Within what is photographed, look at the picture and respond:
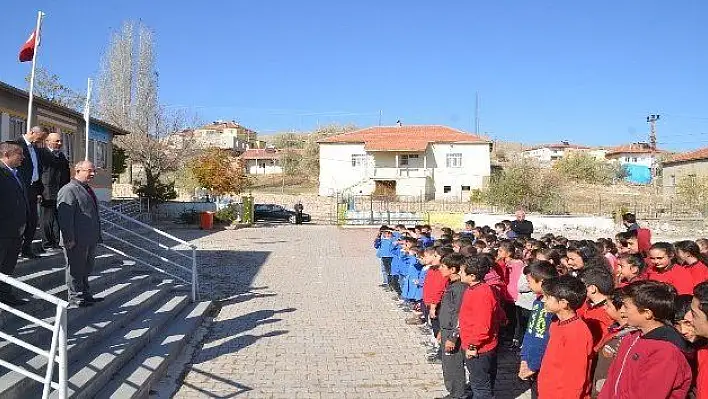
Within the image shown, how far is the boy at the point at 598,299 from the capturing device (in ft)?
15.8

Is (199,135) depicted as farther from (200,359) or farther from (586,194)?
(200,359)

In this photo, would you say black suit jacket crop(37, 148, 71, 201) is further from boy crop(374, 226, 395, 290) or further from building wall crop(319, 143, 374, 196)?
building wall crop(319, 143, 374, 196)

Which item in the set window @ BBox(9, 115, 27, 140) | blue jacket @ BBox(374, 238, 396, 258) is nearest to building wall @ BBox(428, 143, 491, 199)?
window @ BBox(9, 115, 27, 140)

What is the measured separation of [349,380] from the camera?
6625mm

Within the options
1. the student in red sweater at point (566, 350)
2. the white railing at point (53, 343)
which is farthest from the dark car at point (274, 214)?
the student in red sweater at point (566, 350)

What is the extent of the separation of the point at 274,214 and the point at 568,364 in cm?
3286

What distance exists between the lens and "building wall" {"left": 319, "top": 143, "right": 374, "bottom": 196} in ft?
165

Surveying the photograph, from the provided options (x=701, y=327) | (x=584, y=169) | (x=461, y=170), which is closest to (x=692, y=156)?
(x=584, y=169)

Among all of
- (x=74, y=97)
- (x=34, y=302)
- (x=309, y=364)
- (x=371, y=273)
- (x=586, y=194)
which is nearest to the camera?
(x=34, y=302)

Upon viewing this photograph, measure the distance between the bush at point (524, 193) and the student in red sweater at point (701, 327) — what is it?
3263 centimetres

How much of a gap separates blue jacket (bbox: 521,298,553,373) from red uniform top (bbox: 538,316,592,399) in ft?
1.50

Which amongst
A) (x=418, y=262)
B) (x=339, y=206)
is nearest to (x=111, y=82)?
(x=339, y=206)

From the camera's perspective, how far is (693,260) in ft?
22.7

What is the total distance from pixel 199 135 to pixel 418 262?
136 feet
